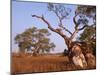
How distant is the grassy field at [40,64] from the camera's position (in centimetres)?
219

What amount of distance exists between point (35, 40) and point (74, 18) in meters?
0.52

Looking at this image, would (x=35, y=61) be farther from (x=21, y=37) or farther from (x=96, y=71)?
(x=96, y=71)

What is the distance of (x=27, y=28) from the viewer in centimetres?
224

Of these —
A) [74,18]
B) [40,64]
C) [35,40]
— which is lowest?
[40,64]

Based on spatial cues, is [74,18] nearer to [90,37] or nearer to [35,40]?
[90,37]

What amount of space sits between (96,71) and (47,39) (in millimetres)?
713

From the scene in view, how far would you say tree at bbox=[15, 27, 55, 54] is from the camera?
2.22 metres

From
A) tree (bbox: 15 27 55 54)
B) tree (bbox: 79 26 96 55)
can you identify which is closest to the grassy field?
tree (bbox: 15 27 55 54)

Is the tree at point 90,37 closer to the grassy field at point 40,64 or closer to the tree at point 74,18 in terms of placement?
the tree at point 74,18

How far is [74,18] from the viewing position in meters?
2.41

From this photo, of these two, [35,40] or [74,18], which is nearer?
[35,40]

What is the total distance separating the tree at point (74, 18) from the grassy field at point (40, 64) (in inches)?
7.5

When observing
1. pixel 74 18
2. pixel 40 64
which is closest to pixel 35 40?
pixel 40 64

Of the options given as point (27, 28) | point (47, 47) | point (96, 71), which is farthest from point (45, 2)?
point (96, 71)
